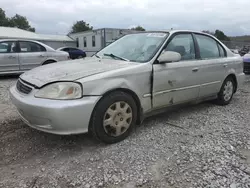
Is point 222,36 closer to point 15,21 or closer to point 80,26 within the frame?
point 80,26

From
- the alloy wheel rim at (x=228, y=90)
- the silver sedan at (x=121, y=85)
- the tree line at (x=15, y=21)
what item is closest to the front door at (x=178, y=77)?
the silver sedan at (x=121, y=85)

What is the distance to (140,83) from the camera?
129 inches

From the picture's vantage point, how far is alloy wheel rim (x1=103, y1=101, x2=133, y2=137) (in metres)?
2.97

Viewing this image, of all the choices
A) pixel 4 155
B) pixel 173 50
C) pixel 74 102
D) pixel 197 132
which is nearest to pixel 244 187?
pixel 197 132

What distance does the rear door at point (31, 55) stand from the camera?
8430 mm

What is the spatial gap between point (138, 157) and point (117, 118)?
1.85ft

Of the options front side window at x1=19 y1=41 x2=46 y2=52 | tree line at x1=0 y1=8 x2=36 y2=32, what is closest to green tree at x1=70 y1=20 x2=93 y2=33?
tree line at x1=0 y1=8 x2=36 y2=32

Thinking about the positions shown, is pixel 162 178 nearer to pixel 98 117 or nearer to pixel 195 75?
pixel 98 117

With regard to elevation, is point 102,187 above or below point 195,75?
below

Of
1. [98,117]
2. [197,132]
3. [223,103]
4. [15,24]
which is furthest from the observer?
[15,24]

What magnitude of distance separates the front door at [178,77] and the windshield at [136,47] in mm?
189

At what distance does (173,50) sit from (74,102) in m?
1.94

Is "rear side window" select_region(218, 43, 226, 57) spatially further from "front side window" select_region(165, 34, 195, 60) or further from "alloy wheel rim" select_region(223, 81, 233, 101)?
"front side window" select_region(165, 34, 195, 60)

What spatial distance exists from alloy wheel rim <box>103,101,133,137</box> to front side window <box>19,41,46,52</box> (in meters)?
6.71
